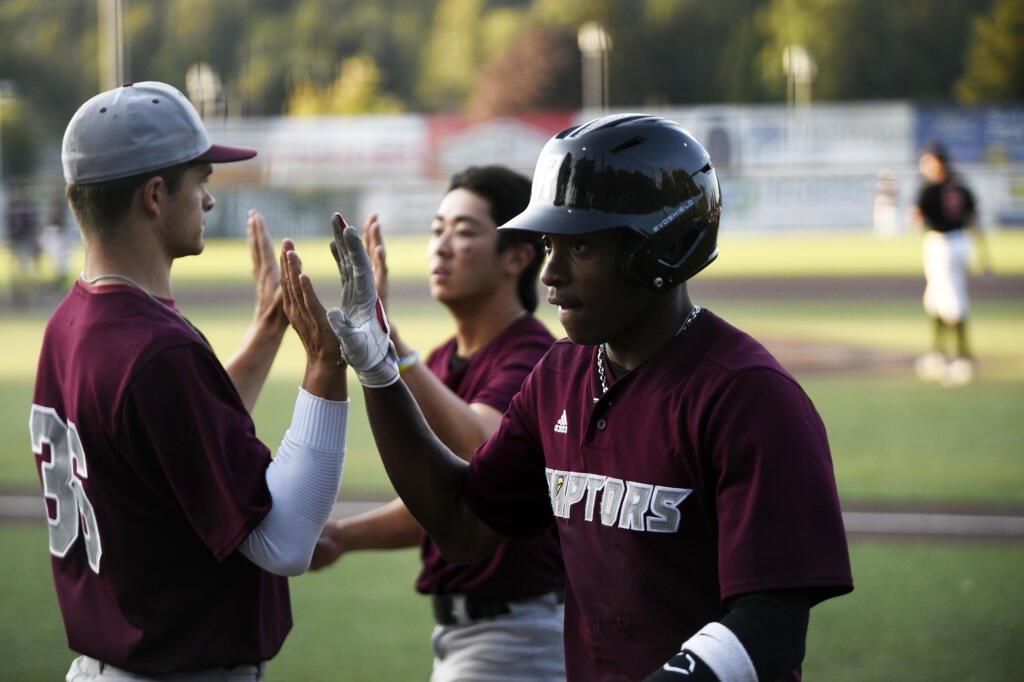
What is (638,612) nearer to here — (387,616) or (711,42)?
(387,616)

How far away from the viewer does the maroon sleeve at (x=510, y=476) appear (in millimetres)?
2396

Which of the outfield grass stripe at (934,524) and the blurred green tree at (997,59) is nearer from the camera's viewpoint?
the outfield grass stripe at (934,524)

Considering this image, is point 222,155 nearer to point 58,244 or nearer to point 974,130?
point 58,244

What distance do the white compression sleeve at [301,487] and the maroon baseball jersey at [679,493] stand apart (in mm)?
470

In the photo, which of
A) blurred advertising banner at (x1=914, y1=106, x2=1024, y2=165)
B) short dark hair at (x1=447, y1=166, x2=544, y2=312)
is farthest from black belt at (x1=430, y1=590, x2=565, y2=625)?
blurred advertising banner at (x1=914, y1=106, x2=1024, y2=165)

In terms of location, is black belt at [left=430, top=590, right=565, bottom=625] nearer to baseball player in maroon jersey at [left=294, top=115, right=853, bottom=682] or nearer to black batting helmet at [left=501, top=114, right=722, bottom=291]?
baseball player in maroon jersey at [left=294, top=115, right=853, bottom=682]

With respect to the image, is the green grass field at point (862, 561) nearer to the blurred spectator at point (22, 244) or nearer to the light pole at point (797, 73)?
the blurred spectator at point (22, 244)

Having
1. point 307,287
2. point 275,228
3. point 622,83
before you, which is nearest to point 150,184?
point 307,287

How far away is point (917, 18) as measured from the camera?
2158 inches

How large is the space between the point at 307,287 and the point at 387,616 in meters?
3.40

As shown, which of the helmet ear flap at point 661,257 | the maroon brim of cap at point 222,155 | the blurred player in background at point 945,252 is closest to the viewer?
the helmet ear flap at point 661,257

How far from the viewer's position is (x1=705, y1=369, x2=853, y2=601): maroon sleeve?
1.79 metres

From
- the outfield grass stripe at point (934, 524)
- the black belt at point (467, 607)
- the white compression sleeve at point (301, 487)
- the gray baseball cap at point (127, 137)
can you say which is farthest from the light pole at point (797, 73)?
the white compression sleeve at point (301, 487)

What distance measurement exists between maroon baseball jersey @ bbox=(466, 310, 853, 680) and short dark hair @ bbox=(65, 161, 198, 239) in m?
1.01
